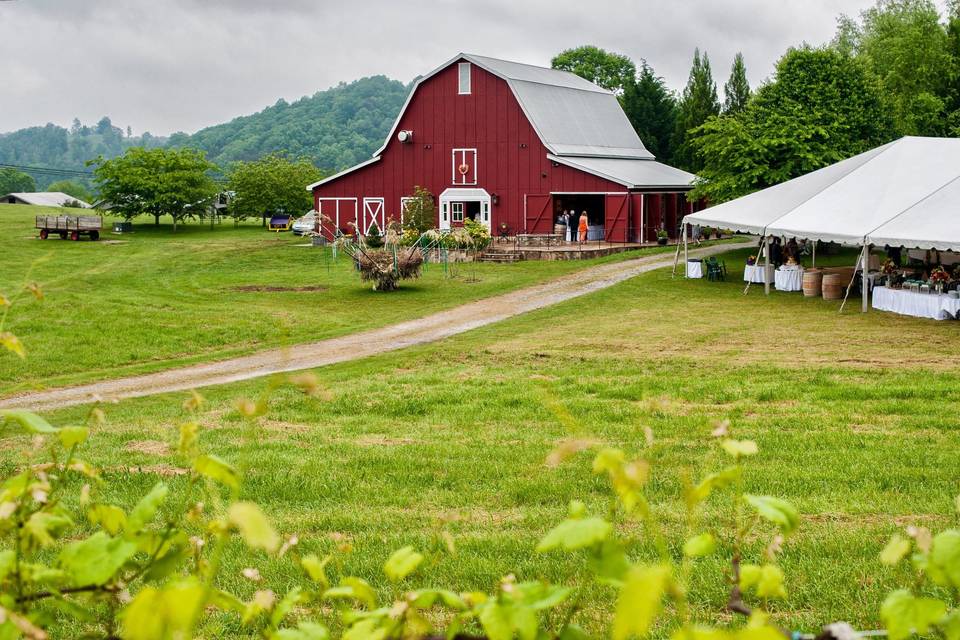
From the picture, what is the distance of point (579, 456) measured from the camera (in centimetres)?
915

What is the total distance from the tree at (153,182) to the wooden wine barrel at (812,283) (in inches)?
1433

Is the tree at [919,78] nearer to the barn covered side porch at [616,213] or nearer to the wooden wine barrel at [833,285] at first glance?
the barn covered side porch at [616,213]

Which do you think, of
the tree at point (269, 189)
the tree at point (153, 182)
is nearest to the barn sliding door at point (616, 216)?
the tree at point (153, 182)

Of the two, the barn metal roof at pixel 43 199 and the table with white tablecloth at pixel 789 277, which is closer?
the table with white tablecloth at pixel 789 277

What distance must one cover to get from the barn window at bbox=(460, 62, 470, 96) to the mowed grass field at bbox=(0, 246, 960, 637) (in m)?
26.9

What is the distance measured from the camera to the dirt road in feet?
51.0

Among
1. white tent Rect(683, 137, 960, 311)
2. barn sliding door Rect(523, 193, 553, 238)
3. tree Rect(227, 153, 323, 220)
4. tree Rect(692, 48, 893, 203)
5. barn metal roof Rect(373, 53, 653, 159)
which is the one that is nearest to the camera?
white tent Rect(683, 137, 960, 311)

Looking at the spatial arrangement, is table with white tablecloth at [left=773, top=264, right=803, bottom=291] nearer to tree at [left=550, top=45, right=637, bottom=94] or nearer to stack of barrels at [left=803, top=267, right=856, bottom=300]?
stack of barrels at [left=803, top=267, right=856, bottom=300]

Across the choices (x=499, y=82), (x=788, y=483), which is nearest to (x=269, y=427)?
(x=788, y=483)

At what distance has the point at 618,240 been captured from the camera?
138 feet

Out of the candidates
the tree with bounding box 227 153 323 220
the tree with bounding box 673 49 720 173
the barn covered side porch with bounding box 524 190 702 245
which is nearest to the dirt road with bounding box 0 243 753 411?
the barn covered side porch with bounding box 524 190 702 245

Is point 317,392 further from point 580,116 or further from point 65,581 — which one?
point 580,116

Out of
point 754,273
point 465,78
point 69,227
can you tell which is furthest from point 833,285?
point 69,227

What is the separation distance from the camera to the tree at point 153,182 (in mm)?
53375
